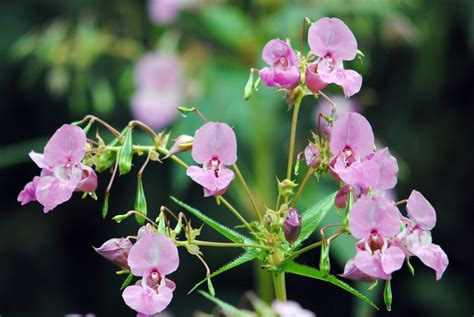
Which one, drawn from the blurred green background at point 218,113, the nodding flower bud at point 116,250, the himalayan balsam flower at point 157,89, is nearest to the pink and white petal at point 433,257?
the nodding flower bud at point 116,250

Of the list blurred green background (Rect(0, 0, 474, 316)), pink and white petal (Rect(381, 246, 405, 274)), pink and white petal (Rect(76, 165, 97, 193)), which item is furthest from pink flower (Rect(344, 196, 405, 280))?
blurred green background (Rect(0, 0, 474, 316))

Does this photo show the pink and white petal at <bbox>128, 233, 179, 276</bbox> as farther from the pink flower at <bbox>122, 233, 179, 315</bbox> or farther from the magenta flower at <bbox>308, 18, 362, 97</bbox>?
the magenta flower at <bbox>308, 18, 362, 97</bbox>

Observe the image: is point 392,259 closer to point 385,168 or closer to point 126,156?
point 385,168

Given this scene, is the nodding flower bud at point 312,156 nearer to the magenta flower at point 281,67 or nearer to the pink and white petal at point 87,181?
the magenta flower at point 281,67

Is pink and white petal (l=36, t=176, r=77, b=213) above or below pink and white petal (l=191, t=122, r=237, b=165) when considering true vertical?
below

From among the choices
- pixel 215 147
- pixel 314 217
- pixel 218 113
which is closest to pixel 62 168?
pixel 215 147
